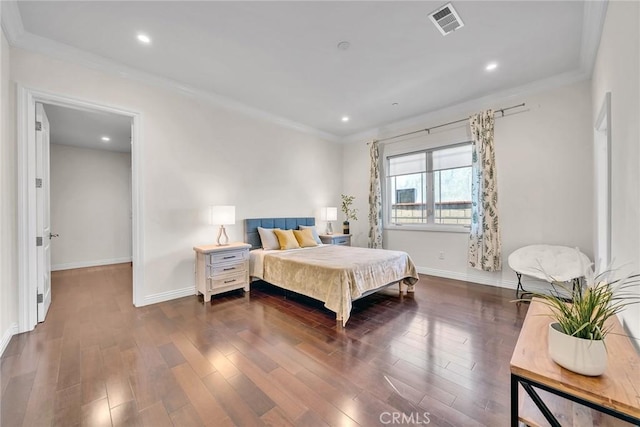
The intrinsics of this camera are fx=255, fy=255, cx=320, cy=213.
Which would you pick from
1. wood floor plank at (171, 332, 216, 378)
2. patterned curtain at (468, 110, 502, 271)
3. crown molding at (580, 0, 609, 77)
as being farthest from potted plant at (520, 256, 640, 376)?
patterned curtain at (468, 110, 502, 271)

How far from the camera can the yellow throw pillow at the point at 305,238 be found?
4.41 metres

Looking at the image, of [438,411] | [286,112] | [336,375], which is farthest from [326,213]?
[438,411]

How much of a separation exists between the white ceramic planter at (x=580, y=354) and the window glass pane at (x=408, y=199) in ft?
13.2

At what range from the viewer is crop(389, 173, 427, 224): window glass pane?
493 cm

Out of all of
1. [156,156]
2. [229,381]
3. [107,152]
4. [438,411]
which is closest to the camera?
[438,411]

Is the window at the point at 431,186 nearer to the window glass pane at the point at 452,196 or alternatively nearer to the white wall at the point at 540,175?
the window glass pane at the point at 452,196

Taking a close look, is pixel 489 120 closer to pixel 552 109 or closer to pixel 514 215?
pixel 552 109

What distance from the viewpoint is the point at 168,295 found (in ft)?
11.3

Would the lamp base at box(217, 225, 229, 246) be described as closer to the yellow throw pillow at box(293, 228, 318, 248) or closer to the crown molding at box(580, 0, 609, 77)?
the yellow throw pillow at box(293, 228, 318, 248)

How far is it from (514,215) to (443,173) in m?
1.30

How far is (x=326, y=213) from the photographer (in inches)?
212

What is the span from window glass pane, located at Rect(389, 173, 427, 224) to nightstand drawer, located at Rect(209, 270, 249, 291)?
3.22 meters

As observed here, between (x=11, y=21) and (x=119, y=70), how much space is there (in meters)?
0.87

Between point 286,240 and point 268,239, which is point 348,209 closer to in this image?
point 286,240
